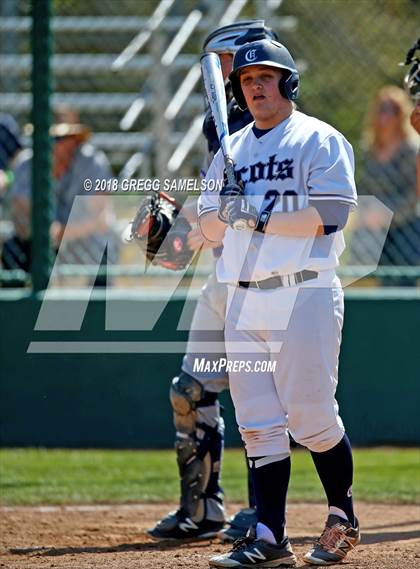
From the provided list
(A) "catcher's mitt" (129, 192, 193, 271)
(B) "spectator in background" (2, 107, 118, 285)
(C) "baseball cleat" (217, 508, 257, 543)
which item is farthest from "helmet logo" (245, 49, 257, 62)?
(B) "spectator in background" (2, 107, 118, 285)

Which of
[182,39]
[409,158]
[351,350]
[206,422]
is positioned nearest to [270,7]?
[182,39]

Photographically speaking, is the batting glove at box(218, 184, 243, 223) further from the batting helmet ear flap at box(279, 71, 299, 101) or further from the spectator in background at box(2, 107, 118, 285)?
the spectator in background at box(2, 107, 118, 285)

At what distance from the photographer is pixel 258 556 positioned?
424cm

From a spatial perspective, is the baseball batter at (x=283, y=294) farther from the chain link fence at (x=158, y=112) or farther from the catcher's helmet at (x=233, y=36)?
the chain link fence at (x=158, y=112)

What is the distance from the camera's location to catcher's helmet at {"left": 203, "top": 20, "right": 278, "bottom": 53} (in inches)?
200

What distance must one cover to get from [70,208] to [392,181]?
2318 millimetres

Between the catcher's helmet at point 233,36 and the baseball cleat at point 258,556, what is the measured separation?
2.16 metres

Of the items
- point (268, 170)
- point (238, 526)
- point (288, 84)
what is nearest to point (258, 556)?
point (238, 526)

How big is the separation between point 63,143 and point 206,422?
11.2 feet

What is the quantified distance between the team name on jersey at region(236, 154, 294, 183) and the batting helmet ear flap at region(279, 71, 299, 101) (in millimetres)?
247

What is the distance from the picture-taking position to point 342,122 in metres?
9.76

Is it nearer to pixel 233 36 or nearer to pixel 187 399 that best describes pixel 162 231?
pixel 187 399

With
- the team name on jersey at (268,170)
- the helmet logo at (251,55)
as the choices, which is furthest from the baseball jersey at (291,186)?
the helmet logo at (251,55)

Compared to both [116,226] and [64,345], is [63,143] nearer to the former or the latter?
[116,226]
